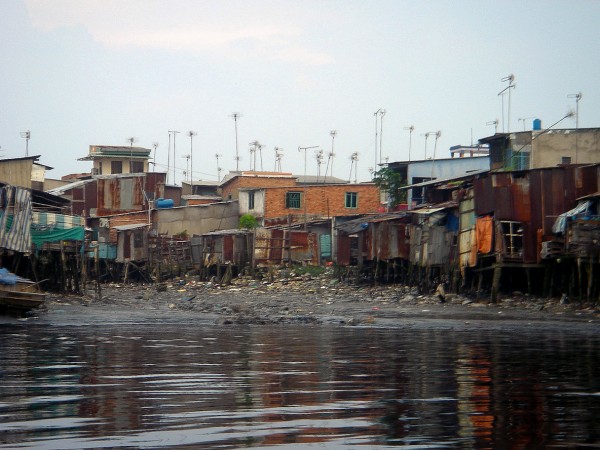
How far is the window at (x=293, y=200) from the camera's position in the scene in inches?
2234

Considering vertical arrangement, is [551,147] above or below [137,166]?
below

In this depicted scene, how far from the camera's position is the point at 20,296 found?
894 inches

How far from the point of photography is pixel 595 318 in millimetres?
23500

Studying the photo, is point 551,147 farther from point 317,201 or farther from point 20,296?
point 20,296

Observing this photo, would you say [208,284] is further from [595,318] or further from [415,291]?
[595,318]

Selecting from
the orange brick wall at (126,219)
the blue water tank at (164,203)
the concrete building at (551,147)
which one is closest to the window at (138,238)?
the orange brick wall at (126,219)

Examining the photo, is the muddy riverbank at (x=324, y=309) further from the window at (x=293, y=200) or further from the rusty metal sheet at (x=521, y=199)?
the window at (x=293, y=200)

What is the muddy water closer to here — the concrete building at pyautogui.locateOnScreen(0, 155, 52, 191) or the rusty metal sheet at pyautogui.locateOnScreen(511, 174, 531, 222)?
the rusty metal sheet at pyautogui.locateOnScreen(511, 174, 531, 222)

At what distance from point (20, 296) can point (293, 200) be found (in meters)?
34.9

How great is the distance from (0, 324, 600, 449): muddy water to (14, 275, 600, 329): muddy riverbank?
21.5 ft

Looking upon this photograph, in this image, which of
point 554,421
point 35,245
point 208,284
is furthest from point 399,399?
point 208,284

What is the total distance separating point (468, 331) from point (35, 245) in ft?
62.7

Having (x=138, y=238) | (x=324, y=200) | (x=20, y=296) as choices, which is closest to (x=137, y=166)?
(x=138, y=238)

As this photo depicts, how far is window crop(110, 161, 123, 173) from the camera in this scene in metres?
69.4
